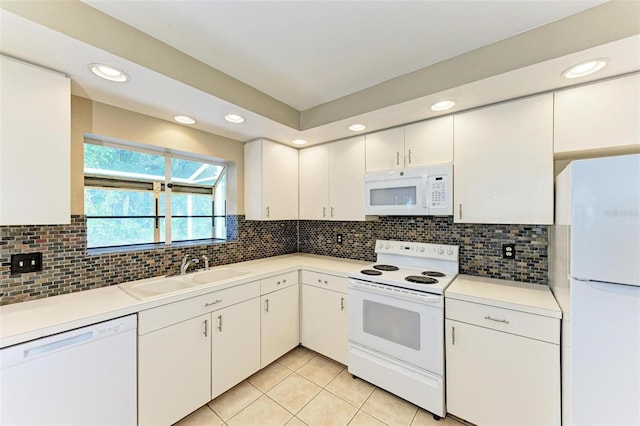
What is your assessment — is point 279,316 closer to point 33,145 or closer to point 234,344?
point 234,344

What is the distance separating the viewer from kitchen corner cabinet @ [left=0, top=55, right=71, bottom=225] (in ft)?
4.06

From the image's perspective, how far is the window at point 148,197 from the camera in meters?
1.95

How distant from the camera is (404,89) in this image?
1781mm

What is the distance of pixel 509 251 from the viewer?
1942 millimetres

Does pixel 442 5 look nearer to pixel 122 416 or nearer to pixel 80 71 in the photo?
pixel 80 71

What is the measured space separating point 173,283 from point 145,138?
1235mm

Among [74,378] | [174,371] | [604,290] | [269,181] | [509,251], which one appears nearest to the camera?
[604,290]

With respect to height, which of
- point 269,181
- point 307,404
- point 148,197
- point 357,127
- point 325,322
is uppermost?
point 357,127

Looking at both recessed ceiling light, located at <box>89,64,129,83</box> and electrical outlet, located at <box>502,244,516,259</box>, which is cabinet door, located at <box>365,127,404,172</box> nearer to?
electrical outlet, located at <box>502,244,516,259</box>

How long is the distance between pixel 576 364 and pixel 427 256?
3.93ft

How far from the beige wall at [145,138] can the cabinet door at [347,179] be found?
1.04 m

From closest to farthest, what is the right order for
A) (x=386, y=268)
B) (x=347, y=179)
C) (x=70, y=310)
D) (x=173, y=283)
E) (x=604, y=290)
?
(x=604, y=290) → (x=70, y=310) → (x=173, y=283) → (x=386, y=268) → (x=347, y=179)

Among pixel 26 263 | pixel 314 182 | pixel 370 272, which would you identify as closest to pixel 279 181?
pixel 314 182

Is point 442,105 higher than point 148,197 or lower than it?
higher
